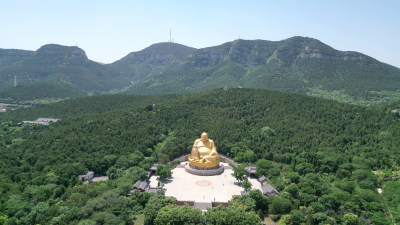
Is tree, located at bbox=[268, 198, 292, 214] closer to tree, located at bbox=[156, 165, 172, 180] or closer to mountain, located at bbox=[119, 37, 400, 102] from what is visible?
tree, located at bbox=[156, 165, 172, 180]

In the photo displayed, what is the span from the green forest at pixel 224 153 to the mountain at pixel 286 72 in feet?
162

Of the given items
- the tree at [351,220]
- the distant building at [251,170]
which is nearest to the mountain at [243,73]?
the distant building at [251,170]

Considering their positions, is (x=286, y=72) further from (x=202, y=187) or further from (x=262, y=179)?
(x=202, y=187)

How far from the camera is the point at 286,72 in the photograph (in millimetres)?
142500

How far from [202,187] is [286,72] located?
114908 millimetres

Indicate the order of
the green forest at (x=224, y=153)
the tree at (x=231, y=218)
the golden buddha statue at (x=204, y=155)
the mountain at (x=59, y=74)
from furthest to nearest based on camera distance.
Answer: the mountain at (x=59, y=74) < the golden buddha statue at (x=204, y=155) < the green forest at (x=224, y=153) < the tree at (x=231, y=218)

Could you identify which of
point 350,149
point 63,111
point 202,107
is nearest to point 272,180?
point 350,149

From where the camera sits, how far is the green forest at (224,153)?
98.1 ft

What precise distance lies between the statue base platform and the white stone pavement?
22.3 inches

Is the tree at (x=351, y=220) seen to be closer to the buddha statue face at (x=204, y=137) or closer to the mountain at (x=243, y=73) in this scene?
the buddha statue face at (x=204, y=137)

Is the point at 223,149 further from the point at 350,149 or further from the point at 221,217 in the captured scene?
the point at 221,217

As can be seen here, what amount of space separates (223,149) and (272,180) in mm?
14297

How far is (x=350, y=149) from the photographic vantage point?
159 feet

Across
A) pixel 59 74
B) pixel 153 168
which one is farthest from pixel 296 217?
pixel 59 74
